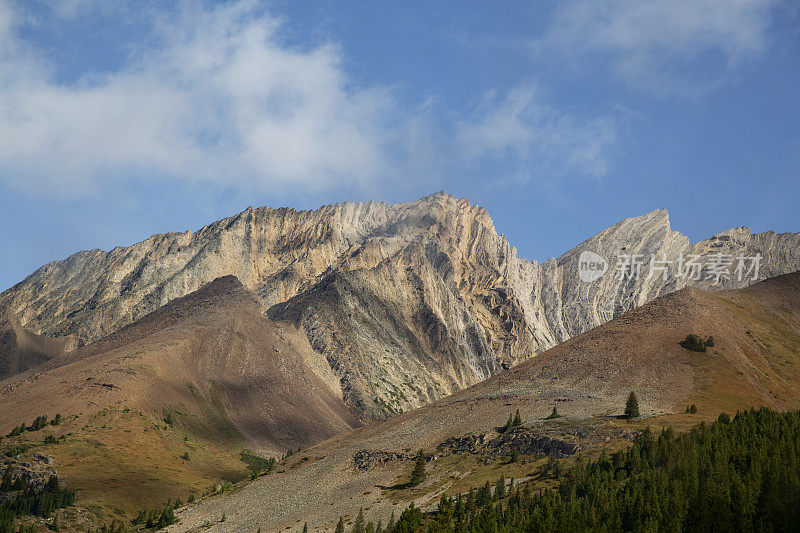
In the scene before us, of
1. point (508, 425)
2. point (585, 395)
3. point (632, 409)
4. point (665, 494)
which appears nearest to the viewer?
point (665, 494)

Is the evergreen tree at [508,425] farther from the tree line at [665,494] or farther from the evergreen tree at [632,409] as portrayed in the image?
the tree line at [665,494]

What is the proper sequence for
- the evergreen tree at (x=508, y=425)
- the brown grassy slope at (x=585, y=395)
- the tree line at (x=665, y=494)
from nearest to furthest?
the tree line at (x=665, y=494), the brown grassy slope at (x=585, y=395), the evergreen tree at (x=508, y=425)

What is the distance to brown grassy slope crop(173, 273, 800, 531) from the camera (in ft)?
421

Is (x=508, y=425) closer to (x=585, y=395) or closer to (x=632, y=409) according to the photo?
(x=632, y=409)

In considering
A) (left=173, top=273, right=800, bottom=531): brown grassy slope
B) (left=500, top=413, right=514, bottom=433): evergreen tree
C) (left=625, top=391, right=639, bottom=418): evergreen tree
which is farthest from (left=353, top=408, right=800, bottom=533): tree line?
(left=500, top=413, right=514, bottom=433): evergreen tree

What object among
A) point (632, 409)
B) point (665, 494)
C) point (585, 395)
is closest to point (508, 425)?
point (632, 409)

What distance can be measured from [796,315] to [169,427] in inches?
6203

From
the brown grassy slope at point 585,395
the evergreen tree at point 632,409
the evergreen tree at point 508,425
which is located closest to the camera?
the brown grassy slope at point 585,395

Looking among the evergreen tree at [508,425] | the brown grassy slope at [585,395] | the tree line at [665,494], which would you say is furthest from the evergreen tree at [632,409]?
the evergreen tree at [508,425]

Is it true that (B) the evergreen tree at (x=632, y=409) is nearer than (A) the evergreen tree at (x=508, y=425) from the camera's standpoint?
Yes

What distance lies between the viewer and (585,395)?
15050 centimetres

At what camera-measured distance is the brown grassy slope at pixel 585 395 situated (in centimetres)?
12838

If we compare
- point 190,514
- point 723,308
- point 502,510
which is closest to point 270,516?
point 190,514

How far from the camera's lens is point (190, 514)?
13375cm
